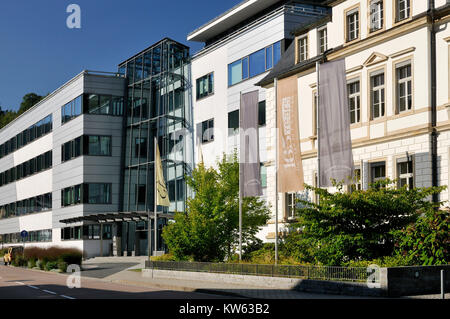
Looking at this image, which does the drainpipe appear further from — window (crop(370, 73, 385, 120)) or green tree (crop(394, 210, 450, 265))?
green tree (crop(394, 210, 450, 265))

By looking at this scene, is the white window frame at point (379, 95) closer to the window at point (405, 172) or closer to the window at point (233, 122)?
the window at point (405, 172)

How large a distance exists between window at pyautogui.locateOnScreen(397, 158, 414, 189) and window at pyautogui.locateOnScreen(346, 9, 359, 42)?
22.6ft

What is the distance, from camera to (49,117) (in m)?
76.1

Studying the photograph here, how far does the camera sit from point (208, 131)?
170 feet

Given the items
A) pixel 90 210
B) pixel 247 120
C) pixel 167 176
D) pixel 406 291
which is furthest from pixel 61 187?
pixel 406 291

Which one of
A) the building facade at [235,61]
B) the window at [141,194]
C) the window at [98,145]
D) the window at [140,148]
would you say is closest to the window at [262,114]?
the building facade at [235,61]

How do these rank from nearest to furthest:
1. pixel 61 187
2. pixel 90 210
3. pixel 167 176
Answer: pixel 167 176 < pixel 90 210 < pixel 61 187

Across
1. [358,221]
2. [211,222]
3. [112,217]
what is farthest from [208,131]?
[358,221]

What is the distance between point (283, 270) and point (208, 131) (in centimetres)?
2826

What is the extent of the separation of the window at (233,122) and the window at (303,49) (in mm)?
12683

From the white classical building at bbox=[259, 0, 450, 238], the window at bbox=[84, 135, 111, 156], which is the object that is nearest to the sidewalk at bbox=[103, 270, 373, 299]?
the white classical building at bbox=[259, 0, 450, 238]

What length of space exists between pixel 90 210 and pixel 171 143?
38.7 ft

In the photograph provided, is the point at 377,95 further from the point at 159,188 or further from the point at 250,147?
the point at 159,188

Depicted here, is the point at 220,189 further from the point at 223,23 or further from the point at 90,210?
the point at 90,210
